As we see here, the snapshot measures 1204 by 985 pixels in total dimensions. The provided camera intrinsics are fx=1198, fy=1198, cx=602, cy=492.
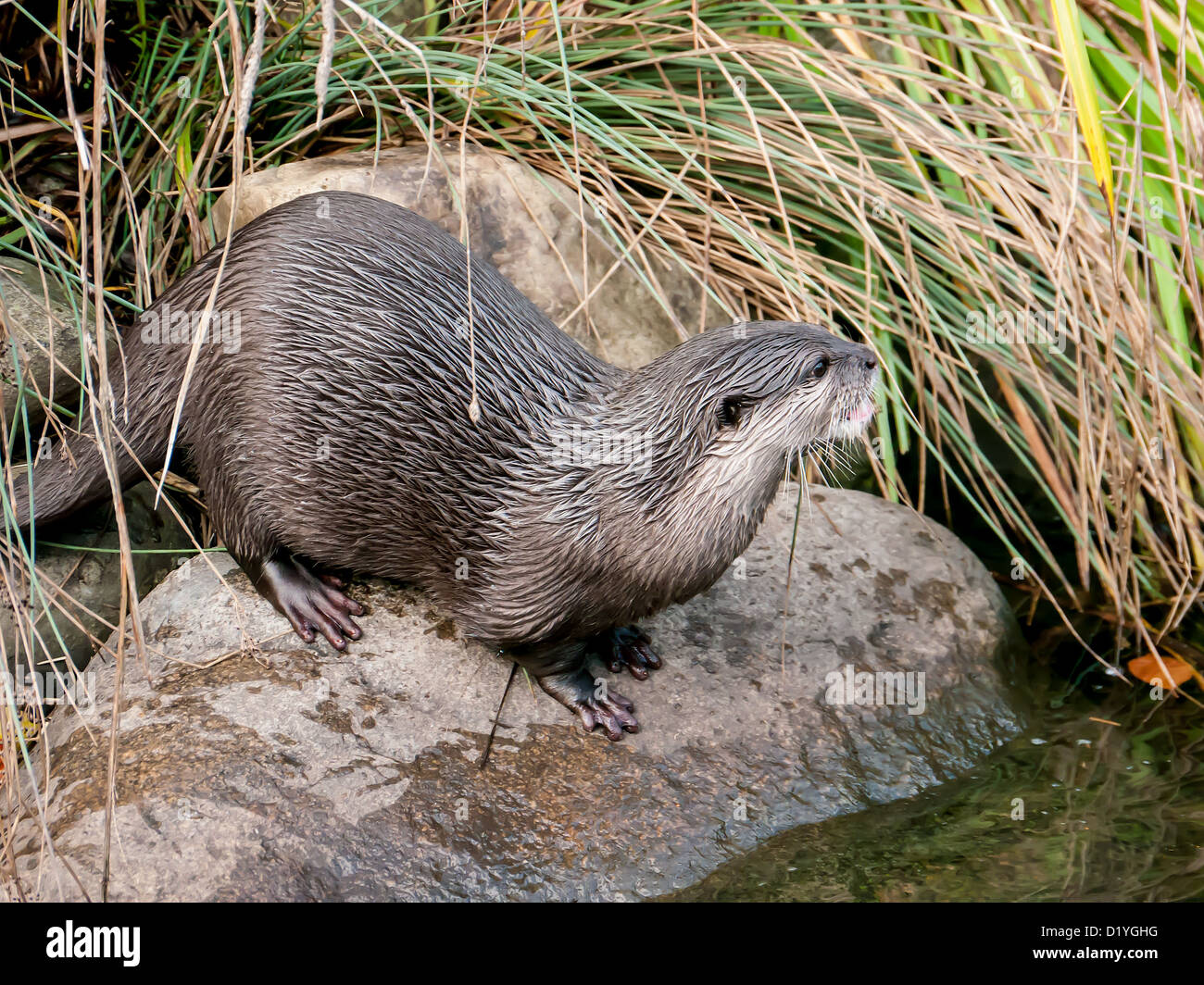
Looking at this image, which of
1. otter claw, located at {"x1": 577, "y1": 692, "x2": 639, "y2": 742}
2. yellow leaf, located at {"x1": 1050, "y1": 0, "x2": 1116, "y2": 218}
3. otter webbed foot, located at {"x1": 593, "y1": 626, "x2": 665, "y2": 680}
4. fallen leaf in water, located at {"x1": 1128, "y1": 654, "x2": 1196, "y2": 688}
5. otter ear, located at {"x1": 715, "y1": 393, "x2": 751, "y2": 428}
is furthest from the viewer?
fallen leaf in water, located at {"x1": 1128, "y1": 654, "x2": 1196, "y2": 688}

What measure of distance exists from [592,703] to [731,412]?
68 centimetres

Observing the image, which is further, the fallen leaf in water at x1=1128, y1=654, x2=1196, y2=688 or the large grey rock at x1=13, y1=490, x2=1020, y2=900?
the fallen leaf in water at x1=1128, y1=654, x2=1196, y2=688

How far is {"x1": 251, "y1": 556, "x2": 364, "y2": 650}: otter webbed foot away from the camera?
8.25 ft

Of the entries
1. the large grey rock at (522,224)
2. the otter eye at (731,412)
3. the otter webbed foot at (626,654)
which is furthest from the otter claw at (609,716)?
the large grey rock at (522,224)

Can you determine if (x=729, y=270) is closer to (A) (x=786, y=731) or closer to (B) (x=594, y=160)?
(B) (x=594, y=160)

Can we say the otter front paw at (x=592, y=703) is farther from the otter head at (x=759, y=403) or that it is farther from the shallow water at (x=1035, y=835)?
the otter head at (x=759, y=403)

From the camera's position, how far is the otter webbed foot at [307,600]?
252cm

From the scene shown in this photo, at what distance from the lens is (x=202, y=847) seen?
2039 millimetres

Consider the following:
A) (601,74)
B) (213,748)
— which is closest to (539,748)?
(213,748)

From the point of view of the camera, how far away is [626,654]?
8.55ft

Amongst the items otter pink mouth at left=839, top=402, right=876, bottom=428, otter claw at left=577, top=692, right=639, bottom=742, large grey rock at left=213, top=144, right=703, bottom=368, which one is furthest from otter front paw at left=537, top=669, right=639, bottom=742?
large grey rock at left=213, top=144, right=703, bottom=368

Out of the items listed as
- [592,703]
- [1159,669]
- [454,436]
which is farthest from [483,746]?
[1159,669]

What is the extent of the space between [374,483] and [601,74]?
1.45 m

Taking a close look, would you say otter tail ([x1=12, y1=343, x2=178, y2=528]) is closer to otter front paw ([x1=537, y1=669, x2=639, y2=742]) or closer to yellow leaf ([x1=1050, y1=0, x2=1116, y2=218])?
otter front paw ([x1=537, y1=669, x2=639, y2=742])
